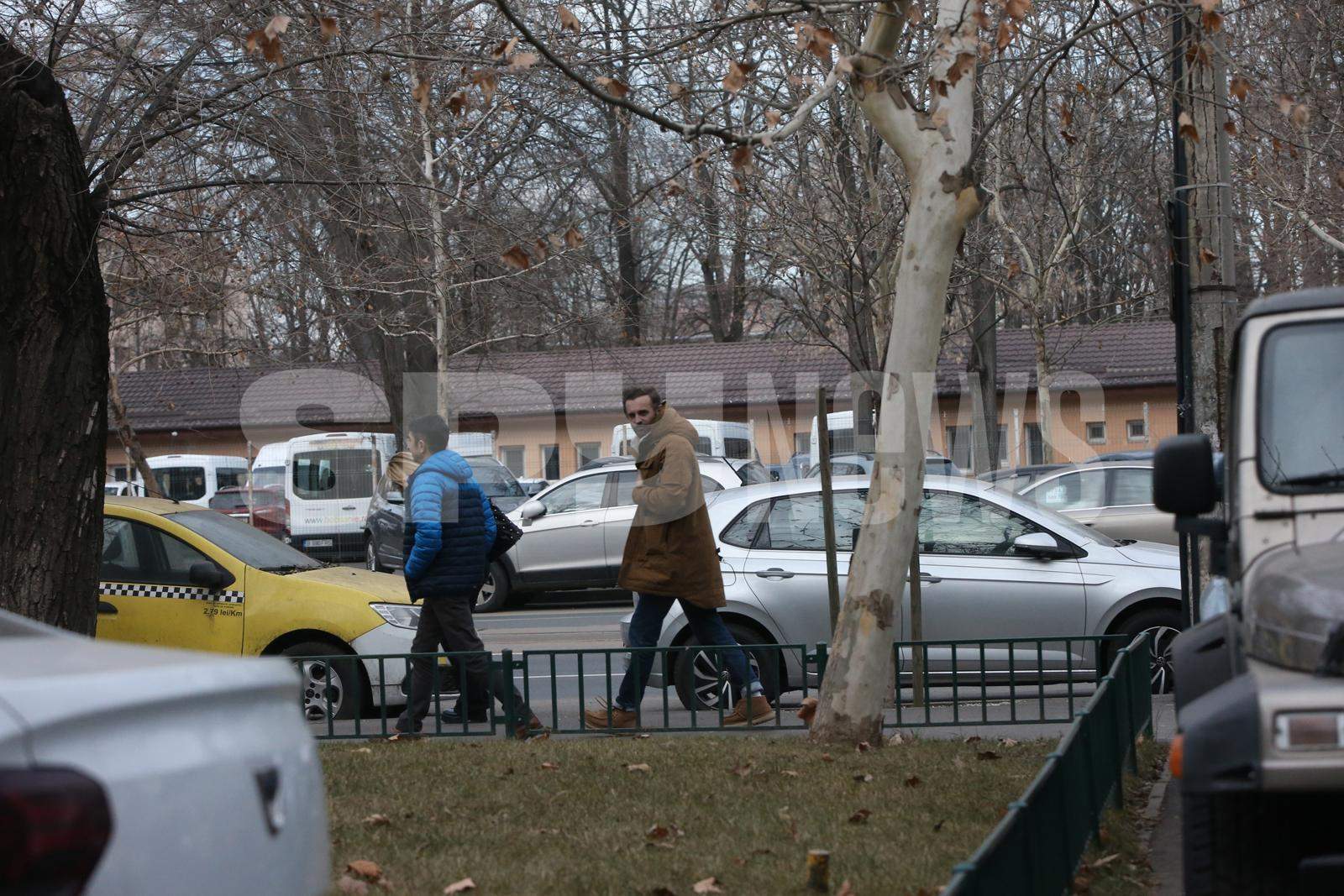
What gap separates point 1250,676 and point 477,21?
29.1 feet

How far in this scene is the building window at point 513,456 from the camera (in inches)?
1677

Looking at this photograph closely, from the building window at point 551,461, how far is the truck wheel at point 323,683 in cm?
3173

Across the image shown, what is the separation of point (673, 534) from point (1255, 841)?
5.61 m

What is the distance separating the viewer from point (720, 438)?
1297 inches

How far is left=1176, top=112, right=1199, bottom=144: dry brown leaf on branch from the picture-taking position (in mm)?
8375

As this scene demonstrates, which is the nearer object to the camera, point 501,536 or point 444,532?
point 444,532

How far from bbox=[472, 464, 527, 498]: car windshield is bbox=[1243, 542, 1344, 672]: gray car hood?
850 inches

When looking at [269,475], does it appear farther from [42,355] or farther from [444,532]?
[42,355]

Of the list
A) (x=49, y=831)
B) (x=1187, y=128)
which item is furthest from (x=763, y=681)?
(x=49, y=831)

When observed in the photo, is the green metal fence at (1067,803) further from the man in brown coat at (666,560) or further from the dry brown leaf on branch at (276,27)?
the dry brown leaf on branch at (276,27)

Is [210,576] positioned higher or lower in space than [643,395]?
lower

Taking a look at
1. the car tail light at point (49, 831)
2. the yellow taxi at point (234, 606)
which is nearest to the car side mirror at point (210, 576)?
the yellow taxi at point (234, 606)

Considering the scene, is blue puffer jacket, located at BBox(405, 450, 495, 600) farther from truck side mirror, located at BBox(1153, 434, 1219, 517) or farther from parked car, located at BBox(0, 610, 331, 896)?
parked car, located at BBox(0, 610, 331, 896)

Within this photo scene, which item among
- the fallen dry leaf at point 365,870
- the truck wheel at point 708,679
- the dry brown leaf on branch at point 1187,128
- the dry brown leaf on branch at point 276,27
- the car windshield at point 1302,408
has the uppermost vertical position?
the dry brown leaf on branch at point 276,27
